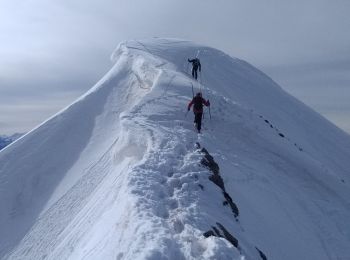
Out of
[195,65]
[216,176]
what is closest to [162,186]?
[216,176]

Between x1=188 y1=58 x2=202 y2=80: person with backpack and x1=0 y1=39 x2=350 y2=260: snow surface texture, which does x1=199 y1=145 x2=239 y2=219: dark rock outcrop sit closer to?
x1=0 y1=39 x2=350 y2=260: snow surface texture

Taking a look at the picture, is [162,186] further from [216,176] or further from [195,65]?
[195,65]

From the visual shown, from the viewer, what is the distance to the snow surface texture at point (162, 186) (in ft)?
31.9

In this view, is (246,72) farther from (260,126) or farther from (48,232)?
(48,232)

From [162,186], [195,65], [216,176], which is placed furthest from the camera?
[195,65]

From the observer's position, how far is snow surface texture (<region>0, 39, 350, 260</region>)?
971cm

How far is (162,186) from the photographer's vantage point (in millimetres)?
11367

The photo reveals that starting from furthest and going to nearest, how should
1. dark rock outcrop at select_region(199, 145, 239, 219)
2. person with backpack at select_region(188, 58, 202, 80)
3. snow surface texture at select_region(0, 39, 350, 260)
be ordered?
person with backpack at select_region(188, 58, 202, 80)
dark rock outcrop at select_region(199, 145, 239, 219)
snow surface texture at select_region(0, 39, 350, 260)

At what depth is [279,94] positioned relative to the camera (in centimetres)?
4094

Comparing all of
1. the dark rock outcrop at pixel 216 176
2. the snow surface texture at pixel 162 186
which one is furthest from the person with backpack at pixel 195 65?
the dark rock outcrop at pixel 216 176

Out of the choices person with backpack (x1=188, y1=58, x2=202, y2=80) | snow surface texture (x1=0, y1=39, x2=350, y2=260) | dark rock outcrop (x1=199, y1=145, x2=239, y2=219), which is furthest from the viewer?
person with backpack (x1=188, y1=58, x2=202, y2=80)

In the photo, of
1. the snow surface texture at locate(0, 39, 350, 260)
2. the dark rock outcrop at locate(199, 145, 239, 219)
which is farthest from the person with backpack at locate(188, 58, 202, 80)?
the dark rock outcrop at locate(199, 145, 239, 219)

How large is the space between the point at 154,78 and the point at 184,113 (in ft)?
23.8

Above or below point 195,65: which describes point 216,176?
below
